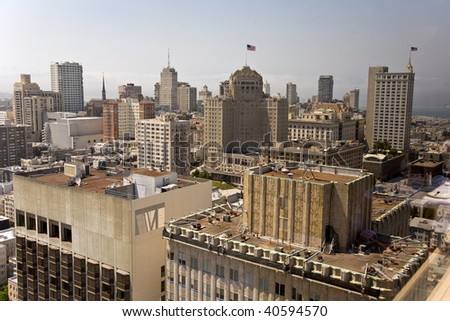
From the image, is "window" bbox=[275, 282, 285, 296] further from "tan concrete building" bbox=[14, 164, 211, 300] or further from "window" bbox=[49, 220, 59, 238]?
"window" bbox=[49, 220, 59, 238]

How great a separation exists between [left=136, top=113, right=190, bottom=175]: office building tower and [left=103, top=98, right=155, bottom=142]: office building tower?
4.48 meters

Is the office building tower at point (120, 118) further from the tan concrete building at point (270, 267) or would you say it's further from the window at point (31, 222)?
the tan concrete building at point (270, 267)

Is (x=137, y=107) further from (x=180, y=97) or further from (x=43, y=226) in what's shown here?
(x=43, y=226)

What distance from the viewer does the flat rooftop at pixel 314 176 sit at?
3.22 m

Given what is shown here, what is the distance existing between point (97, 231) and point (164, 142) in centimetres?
1244

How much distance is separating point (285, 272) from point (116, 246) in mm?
1667

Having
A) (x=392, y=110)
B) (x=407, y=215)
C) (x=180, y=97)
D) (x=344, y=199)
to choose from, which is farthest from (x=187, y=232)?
(x=180, y=97)

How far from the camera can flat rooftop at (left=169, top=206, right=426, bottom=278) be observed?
2.69 m

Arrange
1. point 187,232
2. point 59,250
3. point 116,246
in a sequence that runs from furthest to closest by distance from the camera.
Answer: point 59,250, point 116,246, point 187,232

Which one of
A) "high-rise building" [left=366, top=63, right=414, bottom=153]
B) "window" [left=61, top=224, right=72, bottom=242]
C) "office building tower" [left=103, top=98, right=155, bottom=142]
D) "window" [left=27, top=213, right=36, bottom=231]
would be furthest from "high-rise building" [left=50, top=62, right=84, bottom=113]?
"window" [left=61, top=224, right=72, bottom=242]

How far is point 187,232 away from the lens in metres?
3.37

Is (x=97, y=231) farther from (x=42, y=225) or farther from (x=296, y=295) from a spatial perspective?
(x=296, y=295)

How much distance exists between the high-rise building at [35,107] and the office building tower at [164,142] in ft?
20.0

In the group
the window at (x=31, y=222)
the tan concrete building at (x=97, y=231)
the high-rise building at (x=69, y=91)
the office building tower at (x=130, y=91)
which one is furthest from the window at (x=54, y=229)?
the high-rise building at (x=69, y=91)
